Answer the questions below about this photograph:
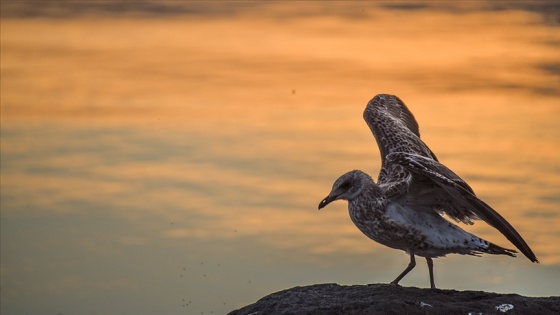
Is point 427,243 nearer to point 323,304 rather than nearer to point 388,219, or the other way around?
point 388,219

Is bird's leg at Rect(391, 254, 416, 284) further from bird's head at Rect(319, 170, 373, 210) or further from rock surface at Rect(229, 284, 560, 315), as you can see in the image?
bird's head at Rect(319, 170, 373, 210)

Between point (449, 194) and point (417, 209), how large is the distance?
40cm

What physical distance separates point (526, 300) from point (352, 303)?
1.46m

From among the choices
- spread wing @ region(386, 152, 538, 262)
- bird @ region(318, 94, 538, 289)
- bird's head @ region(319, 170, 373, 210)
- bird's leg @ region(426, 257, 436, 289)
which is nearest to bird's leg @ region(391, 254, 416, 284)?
bird @ region(318, 94, 538, 289)

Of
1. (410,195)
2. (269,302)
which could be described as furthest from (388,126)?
(269,302)

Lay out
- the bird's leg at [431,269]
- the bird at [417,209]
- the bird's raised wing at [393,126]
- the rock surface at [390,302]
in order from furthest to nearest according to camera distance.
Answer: the bird's raised wing at [393,126] → the bird's leg at [431,269] → the bird at [417,209] → the rock surface at [390,302]

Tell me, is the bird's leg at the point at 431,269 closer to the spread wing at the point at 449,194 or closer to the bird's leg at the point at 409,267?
the bird's leg at the point at 409,267

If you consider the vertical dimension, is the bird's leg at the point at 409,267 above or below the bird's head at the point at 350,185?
below

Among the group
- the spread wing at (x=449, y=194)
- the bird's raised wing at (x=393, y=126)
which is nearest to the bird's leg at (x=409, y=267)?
the spread wing at (x=449, y=194)

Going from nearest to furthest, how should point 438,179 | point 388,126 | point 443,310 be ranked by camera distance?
1. point 443,310
2. point 438,179
3. point 388,126

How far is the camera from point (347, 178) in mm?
11078

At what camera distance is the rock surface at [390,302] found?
990 cm

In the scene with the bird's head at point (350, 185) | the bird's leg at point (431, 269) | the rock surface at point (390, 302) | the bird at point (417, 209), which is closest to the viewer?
the rock surface at point (390, 302)

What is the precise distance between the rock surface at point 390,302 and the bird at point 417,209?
1.72 feet
